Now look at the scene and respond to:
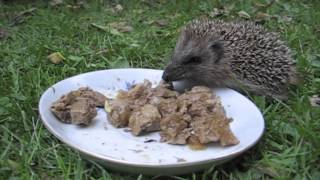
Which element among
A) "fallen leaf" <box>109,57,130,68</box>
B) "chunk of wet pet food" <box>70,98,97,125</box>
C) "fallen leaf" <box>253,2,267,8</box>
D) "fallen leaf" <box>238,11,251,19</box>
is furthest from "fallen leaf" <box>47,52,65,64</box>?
"fallen leaf" <box>253,2,267,8</box>

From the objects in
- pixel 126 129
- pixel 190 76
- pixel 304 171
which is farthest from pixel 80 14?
pixel 304 171

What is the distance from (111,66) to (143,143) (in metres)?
1.07

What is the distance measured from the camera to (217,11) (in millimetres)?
4508

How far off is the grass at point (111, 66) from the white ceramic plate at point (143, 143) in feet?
0.24

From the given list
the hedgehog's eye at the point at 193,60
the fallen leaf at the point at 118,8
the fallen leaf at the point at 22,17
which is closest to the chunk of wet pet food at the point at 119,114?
the hedgehog's eye at the point at 193,60

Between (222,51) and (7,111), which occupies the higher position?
(222,51)

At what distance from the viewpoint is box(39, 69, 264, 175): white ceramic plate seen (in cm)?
217

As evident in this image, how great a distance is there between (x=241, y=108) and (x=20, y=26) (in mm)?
2070

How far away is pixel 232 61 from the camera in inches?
122

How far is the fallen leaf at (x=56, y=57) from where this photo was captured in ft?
11.3

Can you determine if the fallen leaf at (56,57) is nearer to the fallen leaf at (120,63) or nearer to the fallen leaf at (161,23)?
the fallen leaf at (120,63)

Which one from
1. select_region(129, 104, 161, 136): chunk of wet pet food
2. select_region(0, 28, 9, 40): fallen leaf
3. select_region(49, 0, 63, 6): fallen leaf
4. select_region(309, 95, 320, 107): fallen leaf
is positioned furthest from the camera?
select_region(49, 0, 63, 6): fallen leaf

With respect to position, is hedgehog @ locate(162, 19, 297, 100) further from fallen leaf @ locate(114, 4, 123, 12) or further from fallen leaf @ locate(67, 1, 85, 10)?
fallen leaf @ locate(67, 1, 85, 10)

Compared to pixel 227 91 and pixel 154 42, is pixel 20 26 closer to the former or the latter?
pixel 154 42
